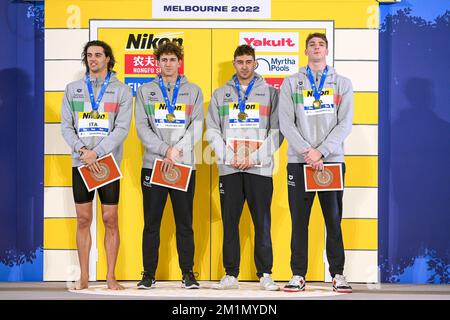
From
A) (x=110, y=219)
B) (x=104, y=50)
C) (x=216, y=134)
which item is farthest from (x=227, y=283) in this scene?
(x=104, y=50)

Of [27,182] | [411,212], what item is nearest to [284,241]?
[411,212]

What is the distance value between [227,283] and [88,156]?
1.32 meters

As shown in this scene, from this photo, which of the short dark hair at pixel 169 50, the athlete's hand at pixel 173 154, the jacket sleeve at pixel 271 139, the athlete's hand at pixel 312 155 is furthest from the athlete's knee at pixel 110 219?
the athlete's hand at pixel 312 155

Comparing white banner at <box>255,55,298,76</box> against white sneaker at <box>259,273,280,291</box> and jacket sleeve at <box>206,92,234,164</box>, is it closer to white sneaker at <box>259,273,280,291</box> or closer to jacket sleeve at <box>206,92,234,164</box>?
jacket sleeve at <box>206,92,234,164</box>

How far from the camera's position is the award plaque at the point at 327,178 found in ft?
18.9

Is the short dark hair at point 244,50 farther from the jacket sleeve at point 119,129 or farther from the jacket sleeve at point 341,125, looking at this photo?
the jacket sleeve at point 119,129

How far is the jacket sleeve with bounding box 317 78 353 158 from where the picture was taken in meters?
5.73

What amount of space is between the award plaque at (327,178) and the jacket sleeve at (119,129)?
4.27 feet

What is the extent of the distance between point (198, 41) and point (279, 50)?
0.63 meters

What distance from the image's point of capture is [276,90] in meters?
6.12

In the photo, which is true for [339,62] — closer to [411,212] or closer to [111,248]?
[411,212]

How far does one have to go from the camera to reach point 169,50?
235 inches

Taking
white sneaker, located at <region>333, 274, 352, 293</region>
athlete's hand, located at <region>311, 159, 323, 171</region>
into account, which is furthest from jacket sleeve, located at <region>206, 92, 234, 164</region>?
white sneaker, located at <region>333, 274, 352, 293</region>
